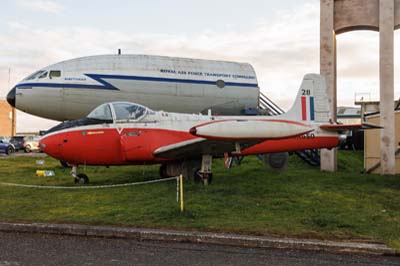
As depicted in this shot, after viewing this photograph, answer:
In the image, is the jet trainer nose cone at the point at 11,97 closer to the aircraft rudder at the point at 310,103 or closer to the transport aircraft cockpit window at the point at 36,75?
the transport aircraft cockpit window at the point at 36,75

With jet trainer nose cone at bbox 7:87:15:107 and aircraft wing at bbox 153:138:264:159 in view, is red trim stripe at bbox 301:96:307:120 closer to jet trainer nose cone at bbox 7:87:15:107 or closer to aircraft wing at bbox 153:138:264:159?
aircraft wing at bbox 153:138:264:159

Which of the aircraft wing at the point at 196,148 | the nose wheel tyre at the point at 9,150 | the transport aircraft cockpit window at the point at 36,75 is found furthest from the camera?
the nose wheel tyre at the point at 9,150

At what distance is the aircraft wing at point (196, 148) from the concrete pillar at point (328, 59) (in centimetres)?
783

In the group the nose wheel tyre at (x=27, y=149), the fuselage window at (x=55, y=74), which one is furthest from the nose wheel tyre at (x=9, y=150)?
the fuselage window at (x=55, y=74)

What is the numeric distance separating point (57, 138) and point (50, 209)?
3.57 metres

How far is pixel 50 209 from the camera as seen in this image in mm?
8797

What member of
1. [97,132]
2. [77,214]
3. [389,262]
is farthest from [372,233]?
[97,132]

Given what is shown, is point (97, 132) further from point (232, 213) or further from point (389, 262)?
point (389, 262)

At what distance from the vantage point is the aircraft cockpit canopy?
41.2 ft

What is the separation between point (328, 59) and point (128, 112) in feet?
34.7

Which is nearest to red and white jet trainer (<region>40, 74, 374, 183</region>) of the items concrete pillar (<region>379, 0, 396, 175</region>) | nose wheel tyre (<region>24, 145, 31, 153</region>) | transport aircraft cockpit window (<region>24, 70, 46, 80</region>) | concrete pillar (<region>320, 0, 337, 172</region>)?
concrete pillar (<region>379, 0, 396, 175</region>)

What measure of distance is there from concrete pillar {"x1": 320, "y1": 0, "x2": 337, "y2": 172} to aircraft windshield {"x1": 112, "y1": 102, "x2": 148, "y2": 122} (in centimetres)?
975

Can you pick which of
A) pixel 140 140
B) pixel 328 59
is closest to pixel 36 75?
pixel 140 140

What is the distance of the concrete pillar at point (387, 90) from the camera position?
56.9 feet
